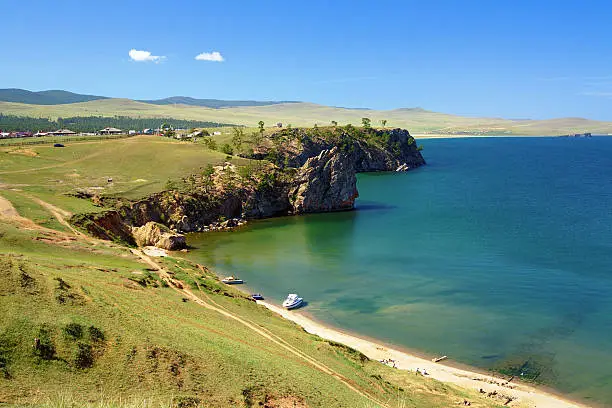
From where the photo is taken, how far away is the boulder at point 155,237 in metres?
69.0

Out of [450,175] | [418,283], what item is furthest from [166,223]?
[450,175]

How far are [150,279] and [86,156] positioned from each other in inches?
3077

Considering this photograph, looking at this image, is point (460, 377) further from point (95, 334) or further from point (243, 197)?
point (243, 197)

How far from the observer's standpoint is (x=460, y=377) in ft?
121

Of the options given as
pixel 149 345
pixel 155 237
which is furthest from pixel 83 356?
pixel 155 237

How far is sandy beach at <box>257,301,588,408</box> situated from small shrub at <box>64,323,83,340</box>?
22819 millimetres

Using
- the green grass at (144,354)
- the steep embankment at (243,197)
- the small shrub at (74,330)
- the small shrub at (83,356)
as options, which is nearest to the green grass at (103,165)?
the steep embankment at (243,197)

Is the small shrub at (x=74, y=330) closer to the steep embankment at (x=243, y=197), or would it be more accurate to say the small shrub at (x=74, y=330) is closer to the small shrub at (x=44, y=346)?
the small shrub at (x=44, y=346)

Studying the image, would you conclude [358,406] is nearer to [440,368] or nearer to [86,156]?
[440,368]

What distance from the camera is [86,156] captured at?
107375 mm

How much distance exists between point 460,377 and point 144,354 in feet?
79.0

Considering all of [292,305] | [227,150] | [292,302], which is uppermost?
[227,150]

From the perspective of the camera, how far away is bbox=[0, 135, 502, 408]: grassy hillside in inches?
802

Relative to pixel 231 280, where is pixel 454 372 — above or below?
below
